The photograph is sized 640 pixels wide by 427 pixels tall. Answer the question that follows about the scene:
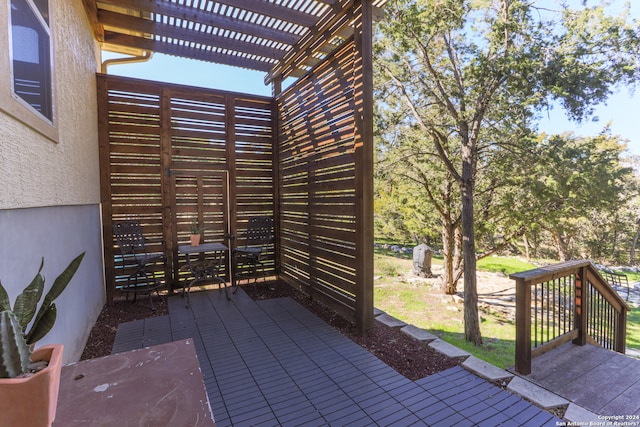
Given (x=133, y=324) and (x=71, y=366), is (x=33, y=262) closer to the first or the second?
(x=71, y=366)

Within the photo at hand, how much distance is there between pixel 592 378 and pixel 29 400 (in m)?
3.55

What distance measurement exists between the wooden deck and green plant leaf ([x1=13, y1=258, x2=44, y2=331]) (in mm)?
3047

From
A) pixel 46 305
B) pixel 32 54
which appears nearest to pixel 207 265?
pixel 32 54

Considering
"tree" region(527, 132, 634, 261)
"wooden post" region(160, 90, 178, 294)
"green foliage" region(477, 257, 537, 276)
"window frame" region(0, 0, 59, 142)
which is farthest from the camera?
"green foliage" region(477, 257, 537, 276)

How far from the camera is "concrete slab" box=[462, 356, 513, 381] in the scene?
2.27m

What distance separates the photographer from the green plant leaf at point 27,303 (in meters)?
0.94

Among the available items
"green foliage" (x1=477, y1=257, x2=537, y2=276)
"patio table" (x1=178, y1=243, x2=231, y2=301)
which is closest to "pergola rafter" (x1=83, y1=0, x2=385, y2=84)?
"patio table" (x1=178, y1=243, x2=231, y2=301)

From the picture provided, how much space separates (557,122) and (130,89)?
682 cm

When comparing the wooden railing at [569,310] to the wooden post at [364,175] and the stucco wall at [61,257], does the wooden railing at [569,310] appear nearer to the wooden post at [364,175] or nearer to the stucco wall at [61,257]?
the wooden post at [364,175]

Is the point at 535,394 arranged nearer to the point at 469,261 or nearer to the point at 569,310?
the point at 569,310

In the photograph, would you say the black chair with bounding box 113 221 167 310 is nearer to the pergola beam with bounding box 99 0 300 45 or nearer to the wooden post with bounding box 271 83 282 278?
the wooden post with bounding box 271 83 282 278

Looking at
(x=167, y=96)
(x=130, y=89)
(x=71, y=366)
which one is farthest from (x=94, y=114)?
(x=71, y=366)

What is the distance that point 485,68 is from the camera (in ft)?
15.6

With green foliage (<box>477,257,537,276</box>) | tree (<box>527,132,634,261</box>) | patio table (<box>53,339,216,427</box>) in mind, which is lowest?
green foliage (<box>477,257,537,276</box>)
